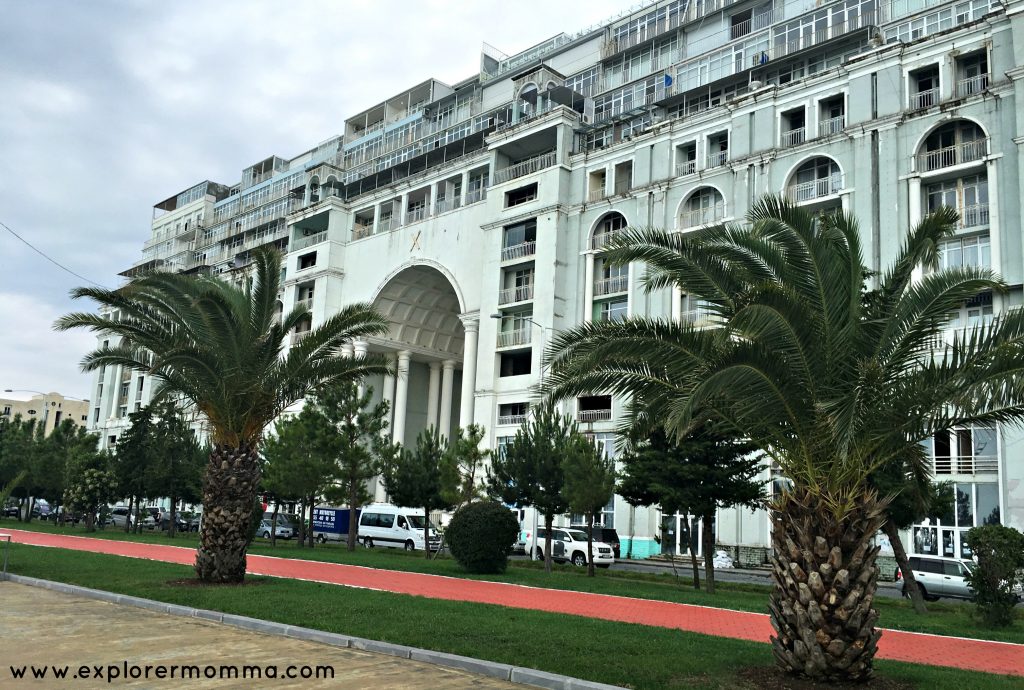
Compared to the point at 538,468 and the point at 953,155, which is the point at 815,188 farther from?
the point at 538,468

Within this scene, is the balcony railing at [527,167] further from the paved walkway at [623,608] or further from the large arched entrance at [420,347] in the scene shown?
the paved walkway at [623,608]

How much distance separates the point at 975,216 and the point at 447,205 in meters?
31.4

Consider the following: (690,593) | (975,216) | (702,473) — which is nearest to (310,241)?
(975,216)

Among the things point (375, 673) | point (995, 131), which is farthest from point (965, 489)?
point (375, 673)

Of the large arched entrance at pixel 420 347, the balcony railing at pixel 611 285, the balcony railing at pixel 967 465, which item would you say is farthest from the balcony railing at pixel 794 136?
the large arched entrance at pixel 420 347

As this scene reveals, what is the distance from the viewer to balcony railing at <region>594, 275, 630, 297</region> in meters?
43.8

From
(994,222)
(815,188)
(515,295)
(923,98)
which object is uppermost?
(923,98)

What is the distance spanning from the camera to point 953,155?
33.9 meters

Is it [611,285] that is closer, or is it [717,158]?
[717,158]

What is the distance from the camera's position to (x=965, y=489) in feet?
105

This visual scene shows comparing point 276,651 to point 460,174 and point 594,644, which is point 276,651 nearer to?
point 594,644

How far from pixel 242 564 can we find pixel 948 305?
49.7 ft

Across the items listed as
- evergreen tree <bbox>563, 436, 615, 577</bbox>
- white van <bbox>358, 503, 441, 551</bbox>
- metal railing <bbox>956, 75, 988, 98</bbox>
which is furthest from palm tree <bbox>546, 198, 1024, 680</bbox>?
white van <bbox>358, 503, 441, 551</bbox>

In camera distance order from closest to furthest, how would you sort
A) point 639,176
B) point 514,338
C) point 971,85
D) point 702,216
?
1. point 971,85
2. point 702,216
3. point 639,176
4. point 514,338
